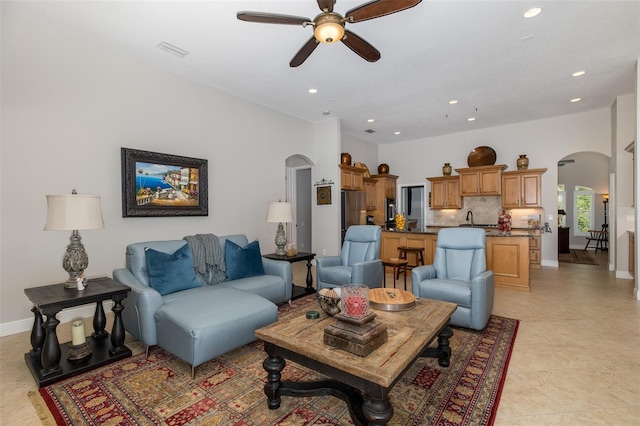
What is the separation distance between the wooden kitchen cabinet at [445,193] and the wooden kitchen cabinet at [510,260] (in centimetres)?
272

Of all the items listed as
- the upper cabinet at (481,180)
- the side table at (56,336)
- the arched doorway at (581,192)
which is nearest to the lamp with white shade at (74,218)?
the side table at (56,336)

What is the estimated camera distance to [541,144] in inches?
260

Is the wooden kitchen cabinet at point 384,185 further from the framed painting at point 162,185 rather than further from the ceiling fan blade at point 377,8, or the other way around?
the ceiling fan blade at point 377,8

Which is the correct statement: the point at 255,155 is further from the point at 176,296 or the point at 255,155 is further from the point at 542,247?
the point at 542,247

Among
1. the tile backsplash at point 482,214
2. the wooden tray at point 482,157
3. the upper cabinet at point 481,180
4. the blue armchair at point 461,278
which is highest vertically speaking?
the wooden tray at point 482,157

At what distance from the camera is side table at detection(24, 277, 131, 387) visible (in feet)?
7.23

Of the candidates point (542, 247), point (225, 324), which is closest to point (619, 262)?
point (542, 247)

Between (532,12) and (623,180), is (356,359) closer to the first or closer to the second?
(532,12)

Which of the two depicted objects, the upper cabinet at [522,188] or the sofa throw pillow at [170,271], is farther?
the upper cabinet at [522,188]

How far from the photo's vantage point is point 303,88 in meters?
4.75

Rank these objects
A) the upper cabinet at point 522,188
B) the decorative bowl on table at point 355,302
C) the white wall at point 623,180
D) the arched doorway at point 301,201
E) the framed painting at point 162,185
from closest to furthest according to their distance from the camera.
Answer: the decorative bowl on table at point 355,302 → the framed painting at point 162,185 → the white wall at point 623,180 → the upper cabinet at point 522,188 → the arched doorway at point 301,201

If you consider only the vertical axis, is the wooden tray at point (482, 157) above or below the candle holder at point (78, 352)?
above

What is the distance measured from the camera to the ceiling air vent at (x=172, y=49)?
346 centimetres

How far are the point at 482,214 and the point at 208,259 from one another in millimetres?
6501
